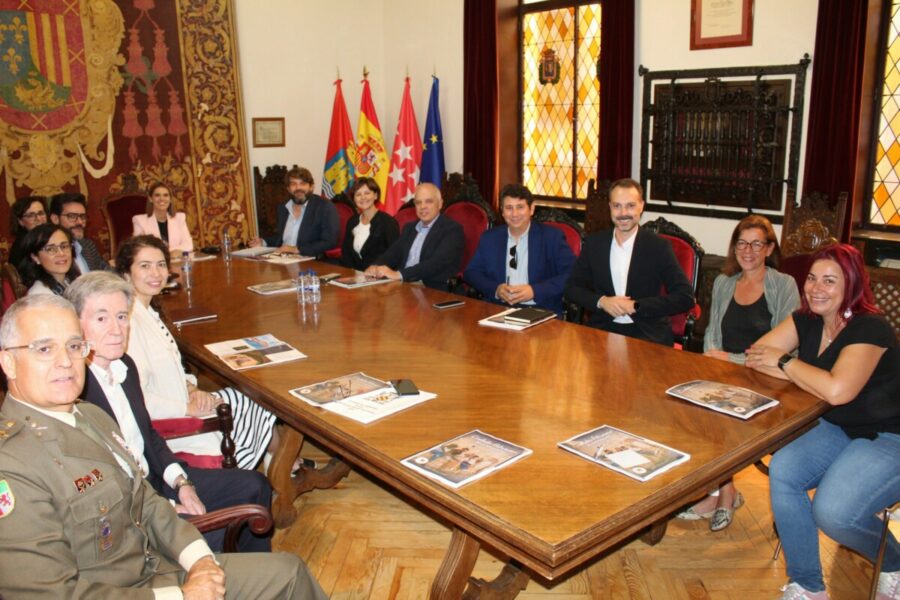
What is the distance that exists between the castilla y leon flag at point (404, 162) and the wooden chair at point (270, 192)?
3.34 ft

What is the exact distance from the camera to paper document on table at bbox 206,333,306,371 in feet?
8.80

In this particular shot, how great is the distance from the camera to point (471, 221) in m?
4.86

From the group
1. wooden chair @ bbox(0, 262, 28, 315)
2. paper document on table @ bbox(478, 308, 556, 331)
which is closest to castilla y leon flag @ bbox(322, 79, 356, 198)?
wooden chair @ bbox(0, 262, 28, 315)

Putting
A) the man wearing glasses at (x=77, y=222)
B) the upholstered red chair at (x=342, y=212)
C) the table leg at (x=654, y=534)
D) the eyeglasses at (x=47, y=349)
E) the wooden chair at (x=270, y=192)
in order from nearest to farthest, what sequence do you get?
the eyeglasses at (x=47, y=349) → the table leg at (x=654, y=534) → the man wearing glasses at (x=77, y=222) → the upholstered red chair at (x=342, y=212) → the wooden chair at (x=270, y=192)

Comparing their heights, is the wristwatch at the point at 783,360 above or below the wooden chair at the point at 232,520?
above

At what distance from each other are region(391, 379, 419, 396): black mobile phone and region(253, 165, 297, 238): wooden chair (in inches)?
194

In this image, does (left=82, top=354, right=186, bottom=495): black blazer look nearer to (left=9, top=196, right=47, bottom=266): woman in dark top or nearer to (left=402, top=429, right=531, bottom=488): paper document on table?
(left=402, top=429, right=531, bottom=488): paper document on table

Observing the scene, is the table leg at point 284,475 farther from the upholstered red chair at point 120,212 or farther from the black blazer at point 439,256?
the upholstered red chair at point 120,212

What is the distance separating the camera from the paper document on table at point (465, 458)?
70.9 inches

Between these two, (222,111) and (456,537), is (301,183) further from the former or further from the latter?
(456,537)

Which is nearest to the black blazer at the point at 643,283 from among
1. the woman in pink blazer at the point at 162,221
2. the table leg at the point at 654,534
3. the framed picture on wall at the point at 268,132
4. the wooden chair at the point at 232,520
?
the table leg at the point at 654,534

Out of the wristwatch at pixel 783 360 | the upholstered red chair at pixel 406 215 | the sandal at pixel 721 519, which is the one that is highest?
the upholstered red chair at pixel 406 215

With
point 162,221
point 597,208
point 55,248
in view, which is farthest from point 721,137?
point 55,248

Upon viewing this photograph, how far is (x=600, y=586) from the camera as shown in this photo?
8.54ft
